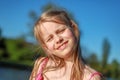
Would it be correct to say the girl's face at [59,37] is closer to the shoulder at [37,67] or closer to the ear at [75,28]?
the ear at [75,28]

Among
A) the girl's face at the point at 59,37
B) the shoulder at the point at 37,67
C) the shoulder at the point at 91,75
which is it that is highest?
the girl's face at the point at 59,37

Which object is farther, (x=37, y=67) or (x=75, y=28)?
(x=37, y=67)

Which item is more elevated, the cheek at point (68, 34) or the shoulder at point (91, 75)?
the cheek at point (68, 34)

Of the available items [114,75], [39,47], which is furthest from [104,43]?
[39,47]

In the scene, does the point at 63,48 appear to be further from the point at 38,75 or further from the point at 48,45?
the point at 38,75

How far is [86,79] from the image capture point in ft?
8.29

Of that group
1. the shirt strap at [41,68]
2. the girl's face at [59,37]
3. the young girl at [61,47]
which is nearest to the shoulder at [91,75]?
the young girl at [61,47]

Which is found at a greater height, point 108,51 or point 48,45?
point 48,45

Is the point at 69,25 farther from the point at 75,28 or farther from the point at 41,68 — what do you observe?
the point at 41,68

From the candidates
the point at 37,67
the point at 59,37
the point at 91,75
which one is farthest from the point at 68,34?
the point at 37,67

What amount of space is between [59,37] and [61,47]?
0.06m

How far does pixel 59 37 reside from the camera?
252 cm

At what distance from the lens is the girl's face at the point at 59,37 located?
251 centimetres

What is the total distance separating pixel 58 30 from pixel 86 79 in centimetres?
33
